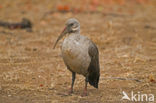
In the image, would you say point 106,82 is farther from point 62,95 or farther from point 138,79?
point 62,95

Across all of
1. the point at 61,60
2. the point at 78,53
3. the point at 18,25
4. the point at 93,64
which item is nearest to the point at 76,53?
the point at 78,53

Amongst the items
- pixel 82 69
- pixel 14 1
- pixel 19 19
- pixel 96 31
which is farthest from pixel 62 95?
pixel 14 1

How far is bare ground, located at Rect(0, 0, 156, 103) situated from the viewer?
6020 mm

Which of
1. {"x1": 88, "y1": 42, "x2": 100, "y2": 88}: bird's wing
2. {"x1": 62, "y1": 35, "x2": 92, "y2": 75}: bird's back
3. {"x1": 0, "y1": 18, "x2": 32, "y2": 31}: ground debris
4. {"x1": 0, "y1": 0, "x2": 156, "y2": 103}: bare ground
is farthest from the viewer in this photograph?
{"x1": 0, "y1": 18, "x2": 32, "y2": 31}: ground debris

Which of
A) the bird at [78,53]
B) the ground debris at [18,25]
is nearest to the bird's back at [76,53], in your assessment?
the bird at [78,53]

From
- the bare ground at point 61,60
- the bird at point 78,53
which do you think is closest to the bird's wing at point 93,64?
the bird at point 78,53

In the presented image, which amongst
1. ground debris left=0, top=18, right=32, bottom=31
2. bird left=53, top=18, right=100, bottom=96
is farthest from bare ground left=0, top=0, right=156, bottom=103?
bird left=53, top=18, right=100, bottom=96

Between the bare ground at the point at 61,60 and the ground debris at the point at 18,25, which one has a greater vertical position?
the ground debris at the point at 18,25

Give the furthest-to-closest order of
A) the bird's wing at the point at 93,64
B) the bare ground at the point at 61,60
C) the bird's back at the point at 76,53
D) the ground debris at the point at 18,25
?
the ground debris at the point at 18,25, the bare ground at the point at 61,60, the bird's wing at the point at 93,64, the bird's back at the point at 76,53

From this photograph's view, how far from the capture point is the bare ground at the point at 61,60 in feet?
19.7

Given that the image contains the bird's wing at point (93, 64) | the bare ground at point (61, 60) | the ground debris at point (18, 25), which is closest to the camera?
the bird's wing at point (93, 64)

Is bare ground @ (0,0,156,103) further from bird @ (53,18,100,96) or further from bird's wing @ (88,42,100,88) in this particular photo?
bird @ (53,18,100,96)

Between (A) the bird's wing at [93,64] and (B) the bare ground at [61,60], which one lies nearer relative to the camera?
(A) the bird's wing at [93,64]

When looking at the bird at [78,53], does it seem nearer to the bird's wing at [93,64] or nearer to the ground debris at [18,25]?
the bird's wing at [93,64]
